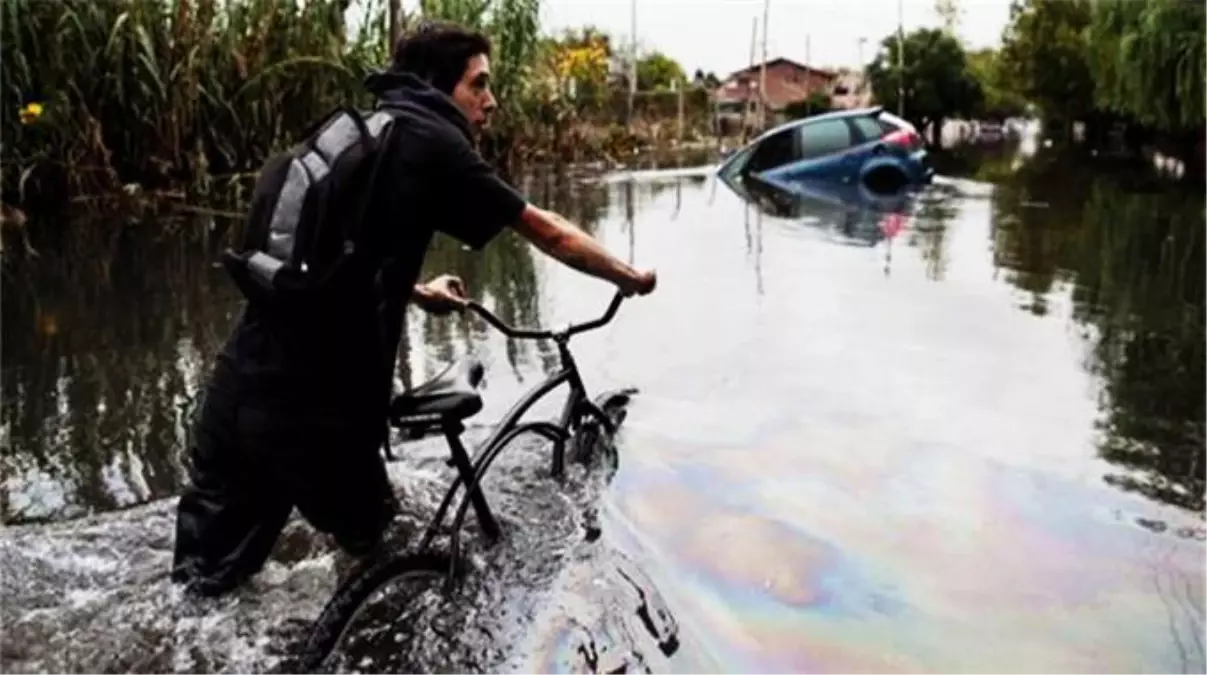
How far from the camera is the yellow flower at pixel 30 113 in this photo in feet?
42.9

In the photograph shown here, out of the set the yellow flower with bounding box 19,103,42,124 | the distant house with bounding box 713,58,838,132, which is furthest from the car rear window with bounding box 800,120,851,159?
the distant house with bounding box 713,58,838,132

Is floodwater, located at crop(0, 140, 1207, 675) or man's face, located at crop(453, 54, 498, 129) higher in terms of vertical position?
man's face, located at crop(453, 54, 498, 129)

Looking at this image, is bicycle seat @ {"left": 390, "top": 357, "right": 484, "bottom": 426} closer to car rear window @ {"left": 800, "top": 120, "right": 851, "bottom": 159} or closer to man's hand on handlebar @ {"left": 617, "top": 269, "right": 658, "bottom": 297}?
man's hand on handlebar @ {"left": 617, "top": 269, "right": 658, "bottom": 297}

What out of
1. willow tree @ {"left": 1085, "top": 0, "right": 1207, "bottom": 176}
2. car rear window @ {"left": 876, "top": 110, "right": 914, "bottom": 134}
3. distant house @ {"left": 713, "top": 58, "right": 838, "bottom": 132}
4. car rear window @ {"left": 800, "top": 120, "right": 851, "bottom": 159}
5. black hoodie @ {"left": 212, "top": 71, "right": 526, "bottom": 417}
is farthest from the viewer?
distant house @ {"left": 713, "top": 58, "right": 838, "bottom": 132}

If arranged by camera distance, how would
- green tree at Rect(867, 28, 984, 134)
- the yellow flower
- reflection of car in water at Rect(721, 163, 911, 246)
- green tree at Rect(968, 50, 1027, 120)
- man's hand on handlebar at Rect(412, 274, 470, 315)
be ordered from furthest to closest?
green tree at Rect(968, 50, 1027, 120) < green tree at Rect(867, 28, 984, 134) < reflection of car in water at Rect(721, 163, 911, 246) < the yellow flower < man's hand on handlebar at Rect(412, 274, 470, 315)

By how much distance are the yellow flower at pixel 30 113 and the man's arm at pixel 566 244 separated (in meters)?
11.4

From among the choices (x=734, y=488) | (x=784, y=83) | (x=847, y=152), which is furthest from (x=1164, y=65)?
(x=784, y=83)

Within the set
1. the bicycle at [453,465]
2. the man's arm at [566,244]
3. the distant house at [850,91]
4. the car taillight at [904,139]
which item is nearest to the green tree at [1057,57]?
the distant house at [850,91]

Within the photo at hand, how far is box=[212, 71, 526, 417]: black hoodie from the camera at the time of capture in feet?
9.66

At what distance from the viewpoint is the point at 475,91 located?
3.17m

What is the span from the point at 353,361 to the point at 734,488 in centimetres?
215

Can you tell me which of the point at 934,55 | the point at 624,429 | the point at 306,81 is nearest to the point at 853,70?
the point at 934,55

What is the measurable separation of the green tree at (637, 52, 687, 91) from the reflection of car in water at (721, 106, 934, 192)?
1382 inches

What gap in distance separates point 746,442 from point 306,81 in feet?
37.8
